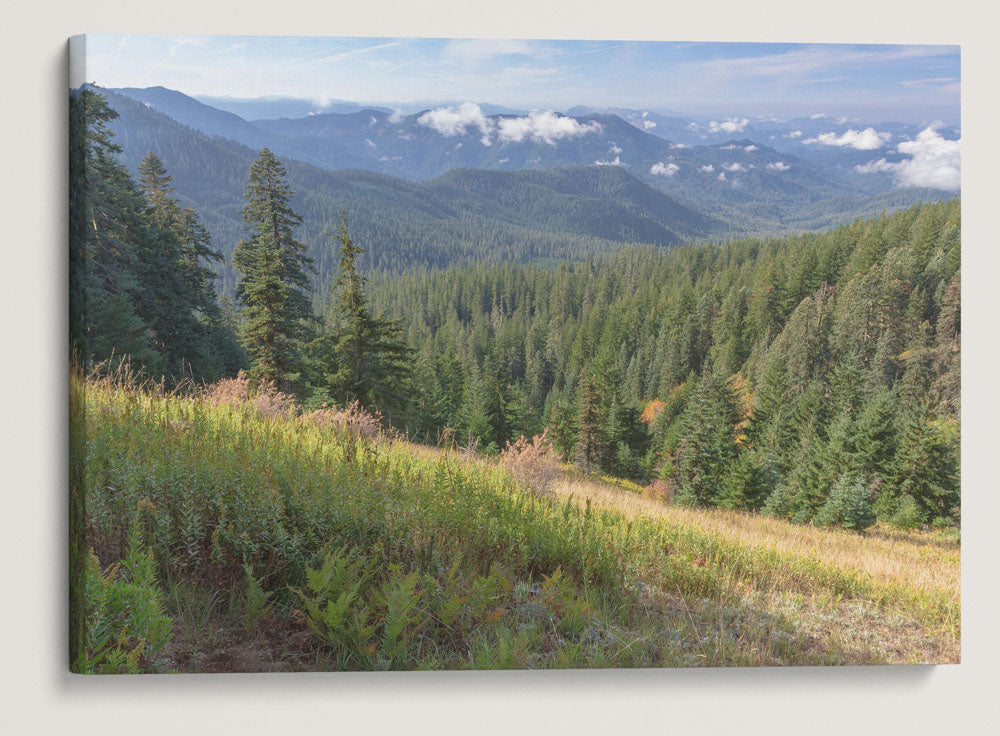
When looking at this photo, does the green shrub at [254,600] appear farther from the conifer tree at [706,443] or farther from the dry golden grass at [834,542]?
the conifer tree at [706,443]

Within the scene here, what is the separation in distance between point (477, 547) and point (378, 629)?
2.35 ft

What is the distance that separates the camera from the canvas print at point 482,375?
10.7 ft

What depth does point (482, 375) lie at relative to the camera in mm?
4316

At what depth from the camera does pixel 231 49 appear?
3693 mm

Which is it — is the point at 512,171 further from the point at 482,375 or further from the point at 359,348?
the point at 359,348

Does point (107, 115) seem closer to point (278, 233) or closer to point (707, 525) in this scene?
point (278, 233)

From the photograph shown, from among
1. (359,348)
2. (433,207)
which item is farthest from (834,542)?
(433,207)

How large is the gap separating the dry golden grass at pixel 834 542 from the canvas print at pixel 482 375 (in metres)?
0.02

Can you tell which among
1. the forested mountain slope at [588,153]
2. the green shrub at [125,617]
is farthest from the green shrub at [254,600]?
the forested mountain slope at [588,153]

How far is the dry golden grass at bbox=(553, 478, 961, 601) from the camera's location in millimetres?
3754

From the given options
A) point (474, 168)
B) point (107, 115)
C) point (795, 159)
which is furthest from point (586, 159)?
point (107, 115)

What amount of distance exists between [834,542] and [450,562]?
2.53m

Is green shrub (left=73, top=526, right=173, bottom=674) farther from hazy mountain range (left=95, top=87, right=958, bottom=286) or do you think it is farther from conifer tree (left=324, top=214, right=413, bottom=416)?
hazy mountain range (left=95, top=87, right=958, bottom=286)

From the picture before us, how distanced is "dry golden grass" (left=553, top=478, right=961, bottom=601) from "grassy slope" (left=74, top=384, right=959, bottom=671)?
1cm
